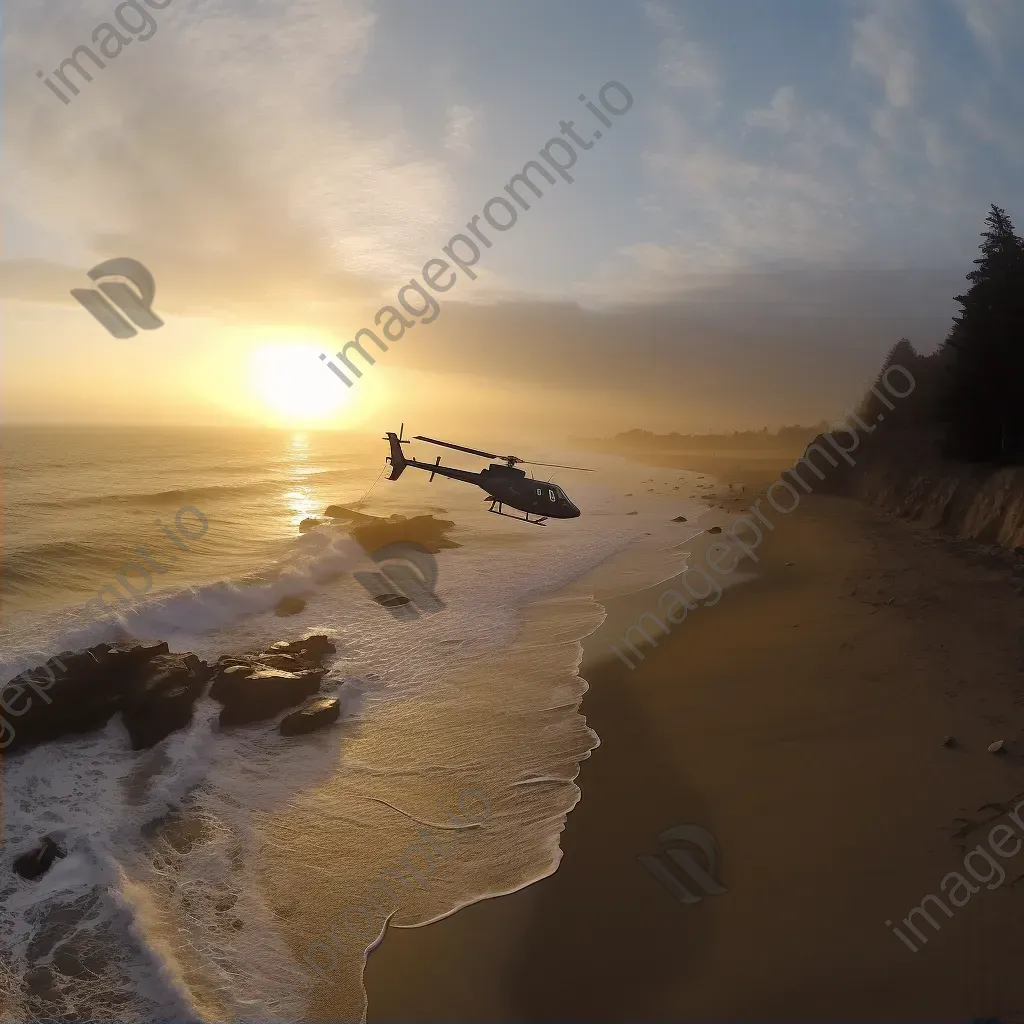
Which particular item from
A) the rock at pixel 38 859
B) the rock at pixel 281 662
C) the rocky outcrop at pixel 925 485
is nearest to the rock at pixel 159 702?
the rock at pixel 281 662

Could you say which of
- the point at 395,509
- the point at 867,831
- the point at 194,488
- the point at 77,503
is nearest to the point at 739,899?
the point at 867,831

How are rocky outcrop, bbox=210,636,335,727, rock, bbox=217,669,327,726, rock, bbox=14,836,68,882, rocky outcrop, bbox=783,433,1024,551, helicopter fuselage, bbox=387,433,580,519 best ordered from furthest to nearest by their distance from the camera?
1. rocky outcrop, bbox=783,433,1024,551
2. helicopter fuselage, bbox=387,433,580,519
3. rocky outcrop, bbox=210,636,335,727
4. rock, bbox=217,669,327,726
5. rock, bbox=14,836,68,882

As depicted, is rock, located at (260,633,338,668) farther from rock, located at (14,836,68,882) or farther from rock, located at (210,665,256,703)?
rock, located at (14,836,68,882)

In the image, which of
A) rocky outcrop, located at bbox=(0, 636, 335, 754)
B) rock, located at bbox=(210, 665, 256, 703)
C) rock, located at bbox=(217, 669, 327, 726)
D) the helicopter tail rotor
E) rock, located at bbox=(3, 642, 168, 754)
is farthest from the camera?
the helicopter tail rotor

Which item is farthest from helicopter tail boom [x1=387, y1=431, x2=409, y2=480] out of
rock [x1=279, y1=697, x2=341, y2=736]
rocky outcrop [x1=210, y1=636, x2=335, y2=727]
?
rock [x1=279, y1=697, x2=341, y2=736]

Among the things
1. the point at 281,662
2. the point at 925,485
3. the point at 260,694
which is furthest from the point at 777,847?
the point at 925,485
